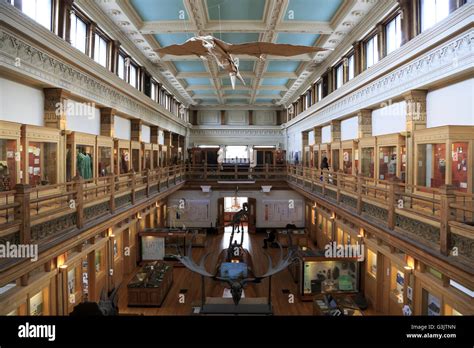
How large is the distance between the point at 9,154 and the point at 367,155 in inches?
426

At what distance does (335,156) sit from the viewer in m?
15.5

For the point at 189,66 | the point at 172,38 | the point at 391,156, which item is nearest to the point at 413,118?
the point at 391,156

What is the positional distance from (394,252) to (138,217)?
10.4 m

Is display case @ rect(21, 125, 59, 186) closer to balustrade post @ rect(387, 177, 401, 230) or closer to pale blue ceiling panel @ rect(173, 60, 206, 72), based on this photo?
balustrade post @ rect(387, 177, 401, 230)

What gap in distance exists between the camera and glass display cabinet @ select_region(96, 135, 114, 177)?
11391mm

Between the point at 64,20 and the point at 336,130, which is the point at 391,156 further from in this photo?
the point at 64,20

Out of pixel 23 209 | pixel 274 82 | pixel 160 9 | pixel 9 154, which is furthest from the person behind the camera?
pixel 274 82

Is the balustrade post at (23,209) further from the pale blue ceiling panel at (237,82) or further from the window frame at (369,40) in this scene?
the pale blue ceiling panel at (237,82)

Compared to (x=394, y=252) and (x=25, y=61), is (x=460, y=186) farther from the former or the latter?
(x=25, y=61)

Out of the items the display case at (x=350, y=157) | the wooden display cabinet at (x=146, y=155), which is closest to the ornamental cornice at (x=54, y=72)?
the wooden display cabinet at (x=146, y=155)

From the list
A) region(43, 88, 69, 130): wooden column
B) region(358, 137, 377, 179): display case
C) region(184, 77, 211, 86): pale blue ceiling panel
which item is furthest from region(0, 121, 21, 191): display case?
region(184, 77, 211, 86): pale blue ceiling panel

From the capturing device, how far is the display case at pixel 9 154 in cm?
643

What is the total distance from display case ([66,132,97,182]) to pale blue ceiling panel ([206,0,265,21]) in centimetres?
597
